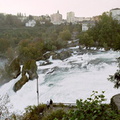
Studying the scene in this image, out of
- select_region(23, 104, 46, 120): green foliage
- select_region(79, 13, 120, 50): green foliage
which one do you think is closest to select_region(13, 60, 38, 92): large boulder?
select_region(23, 104, 46, 120): green foliage

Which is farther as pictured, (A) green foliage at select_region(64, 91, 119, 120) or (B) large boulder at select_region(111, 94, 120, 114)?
(B) large boulder at select_region(111, 94, 120, 114)

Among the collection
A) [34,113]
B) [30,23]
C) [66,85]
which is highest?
[30,23]

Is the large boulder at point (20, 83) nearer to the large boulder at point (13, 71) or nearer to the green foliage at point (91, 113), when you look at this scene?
the large boulder at point (13, 71)

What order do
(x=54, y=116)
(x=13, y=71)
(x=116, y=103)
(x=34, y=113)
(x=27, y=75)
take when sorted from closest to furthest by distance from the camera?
(x=116, y=103) < (x=54, y=116) < (x=34, y=113) < (x=27, y=75) < (x=13, y=71)

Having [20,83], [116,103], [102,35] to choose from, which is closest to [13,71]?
[20,83]

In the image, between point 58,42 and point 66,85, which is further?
point 58,42

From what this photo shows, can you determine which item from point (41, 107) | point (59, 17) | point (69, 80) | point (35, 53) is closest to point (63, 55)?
point (35, 53)

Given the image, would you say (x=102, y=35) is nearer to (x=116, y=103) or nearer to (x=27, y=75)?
(x=27, y=75)

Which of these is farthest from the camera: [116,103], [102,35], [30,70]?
[102,35]

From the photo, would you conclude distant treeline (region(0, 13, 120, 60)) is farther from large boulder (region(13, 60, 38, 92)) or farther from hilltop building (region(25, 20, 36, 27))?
hilltop building (region(25, 20, 36, 27))

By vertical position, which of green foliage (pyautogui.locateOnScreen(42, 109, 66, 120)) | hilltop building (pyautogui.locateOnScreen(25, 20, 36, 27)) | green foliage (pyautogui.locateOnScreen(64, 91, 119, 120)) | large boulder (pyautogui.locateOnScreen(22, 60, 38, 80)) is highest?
hilltop building (pyautogui.locateOnScreen(25, 20, 36, 27))

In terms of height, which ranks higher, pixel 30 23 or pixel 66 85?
pixel 30 23

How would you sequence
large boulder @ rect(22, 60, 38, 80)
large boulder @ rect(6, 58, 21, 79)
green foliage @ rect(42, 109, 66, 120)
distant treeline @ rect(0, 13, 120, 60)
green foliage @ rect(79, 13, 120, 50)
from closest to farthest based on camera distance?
1. green foliage @ rect(42, 109, 66, 120)
2. large boulder @ rect(22, 60, 38, 80)
3. large boulder @ rect(6, 58, 21, 79)
4. distant treeline @ rect(0, 13, 120, 60)
5. green foliage @ rect(79, 13, 120, 50)

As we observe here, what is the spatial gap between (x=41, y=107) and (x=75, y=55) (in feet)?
63.3
